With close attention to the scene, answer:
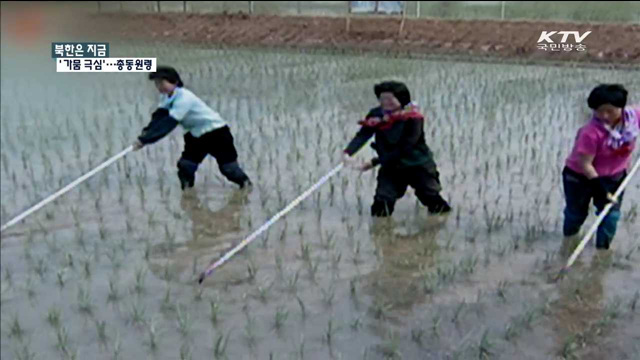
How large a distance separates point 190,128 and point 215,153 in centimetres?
24

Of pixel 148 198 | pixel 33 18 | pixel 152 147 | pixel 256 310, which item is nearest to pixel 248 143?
pixel 152 147

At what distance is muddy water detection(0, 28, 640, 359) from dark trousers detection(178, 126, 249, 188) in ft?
0.56

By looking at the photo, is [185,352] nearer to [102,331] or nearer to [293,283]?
[102,331]

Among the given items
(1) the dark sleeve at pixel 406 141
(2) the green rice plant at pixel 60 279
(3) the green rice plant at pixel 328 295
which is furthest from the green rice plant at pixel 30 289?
(1) the dark sleeve at pixel 406 141

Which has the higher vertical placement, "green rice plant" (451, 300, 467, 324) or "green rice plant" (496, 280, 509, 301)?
"green rice plant" (496, 280, 509, 301)

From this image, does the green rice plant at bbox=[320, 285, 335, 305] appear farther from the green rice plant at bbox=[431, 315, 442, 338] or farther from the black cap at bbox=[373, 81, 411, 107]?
the black cap at bbox=[373, 81, 411, 107]

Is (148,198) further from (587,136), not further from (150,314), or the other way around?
(587,136)

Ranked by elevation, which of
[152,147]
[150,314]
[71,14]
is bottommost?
[150,314]

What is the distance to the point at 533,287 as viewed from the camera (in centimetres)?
→ 374

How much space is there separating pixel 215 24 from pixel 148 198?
29.2 feet

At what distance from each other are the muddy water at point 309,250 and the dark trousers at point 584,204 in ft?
0.38

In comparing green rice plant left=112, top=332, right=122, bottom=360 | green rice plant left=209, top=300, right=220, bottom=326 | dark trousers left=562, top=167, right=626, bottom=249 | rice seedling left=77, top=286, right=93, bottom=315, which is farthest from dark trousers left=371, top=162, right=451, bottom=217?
green rice plant left=112, top=332, right=122, bottom=360

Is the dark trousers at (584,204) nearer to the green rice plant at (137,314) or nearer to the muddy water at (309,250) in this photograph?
the muddy water at (309,250)

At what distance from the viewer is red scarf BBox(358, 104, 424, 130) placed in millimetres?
4492
